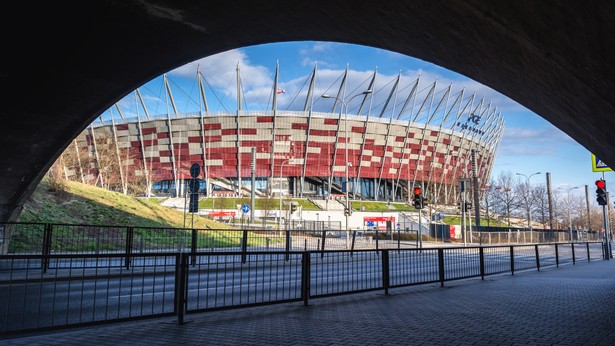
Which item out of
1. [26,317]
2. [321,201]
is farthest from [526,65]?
[321,201]

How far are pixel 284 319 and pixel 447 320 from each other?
2.65m

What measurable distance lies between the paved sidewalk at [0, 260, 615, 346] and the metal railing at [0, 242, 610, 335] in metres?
0.26

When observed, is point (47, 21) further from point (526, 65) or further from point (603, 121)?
point (603, 121)

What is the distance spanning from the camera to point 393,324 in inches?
266

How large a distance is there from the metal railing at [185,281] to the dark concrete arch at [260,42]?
134 inches

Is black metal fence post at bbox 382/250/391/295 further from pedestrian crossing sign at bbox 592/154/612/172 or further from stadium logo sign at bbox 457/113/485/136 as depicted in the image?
stadium logo sign at bbox 457/113/485/136

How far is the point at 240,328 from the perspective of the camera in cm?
651

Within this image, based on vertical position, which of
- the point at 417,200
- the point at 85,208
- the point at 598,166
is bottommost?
the point at 85,208

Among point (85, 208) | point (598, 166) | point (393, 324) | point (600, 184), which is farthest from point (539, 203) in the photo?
point (393, 324)

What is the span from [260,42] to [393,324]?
6832mm

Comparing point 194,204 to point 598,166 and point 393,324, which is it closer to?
point 393,324

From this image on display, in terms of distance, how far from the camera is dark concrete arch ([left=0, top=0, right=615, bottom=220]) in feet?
14.5

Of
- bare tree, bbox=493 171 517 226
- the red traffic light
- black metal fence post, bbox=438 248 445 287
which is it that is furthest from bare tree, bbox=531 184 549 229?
black metal fence post, bbox=438 248 445 287

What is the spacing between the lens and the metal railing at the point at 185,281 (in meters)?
6.93
